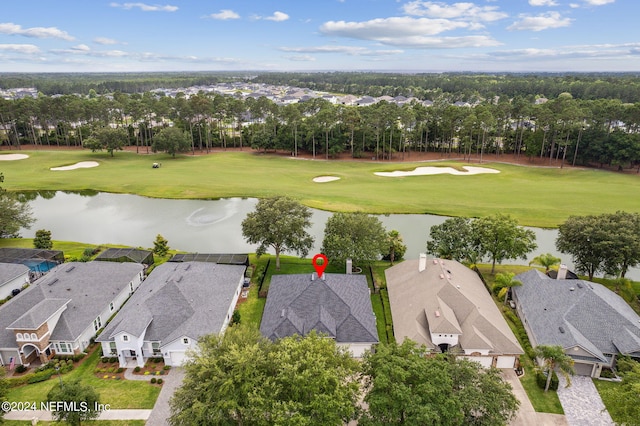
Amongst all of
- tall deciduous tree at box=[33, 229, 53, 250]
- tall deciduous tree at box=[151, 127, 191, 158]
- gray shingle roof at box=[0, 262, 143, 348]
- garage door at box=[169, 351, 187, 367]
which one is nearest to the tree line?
tall deciduous tree at box=[151, 127, 191, 158]

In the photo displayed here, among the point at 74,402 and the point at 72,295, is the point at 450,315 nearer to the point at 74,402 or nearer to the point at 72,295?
the point at 74,402

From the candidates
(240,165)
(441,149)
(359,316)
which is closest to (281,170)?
(240,165)

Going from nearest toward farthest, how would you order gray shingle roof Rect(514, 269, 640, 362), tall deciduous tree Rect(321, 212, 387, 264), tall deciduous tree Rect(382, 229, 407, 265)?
gray shingle roof Rect(514, 269, 640, 362) → tall deciduous tree Rect(321, 212, 387, 264) → tall deciduous tree Rect(382, 229, 407, 265)

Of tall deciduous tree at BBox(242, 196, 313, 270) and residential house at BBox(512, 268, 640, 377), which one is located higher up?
tall deciduous tree at BBox(242, 196, 313, 270)

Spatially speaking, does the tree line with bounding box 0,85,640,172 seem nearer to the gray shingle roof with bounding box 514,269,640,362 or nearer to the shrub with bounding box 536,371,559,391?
the gray shingle roof with bounding box 514,269,640,362

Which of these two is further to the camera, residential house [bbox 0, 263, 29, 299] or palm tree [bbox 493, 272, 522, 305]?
residential house [bbox 0, 263, 29, 299]

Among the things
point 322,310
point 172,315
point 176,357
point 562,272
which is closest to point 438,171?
point 562,272
